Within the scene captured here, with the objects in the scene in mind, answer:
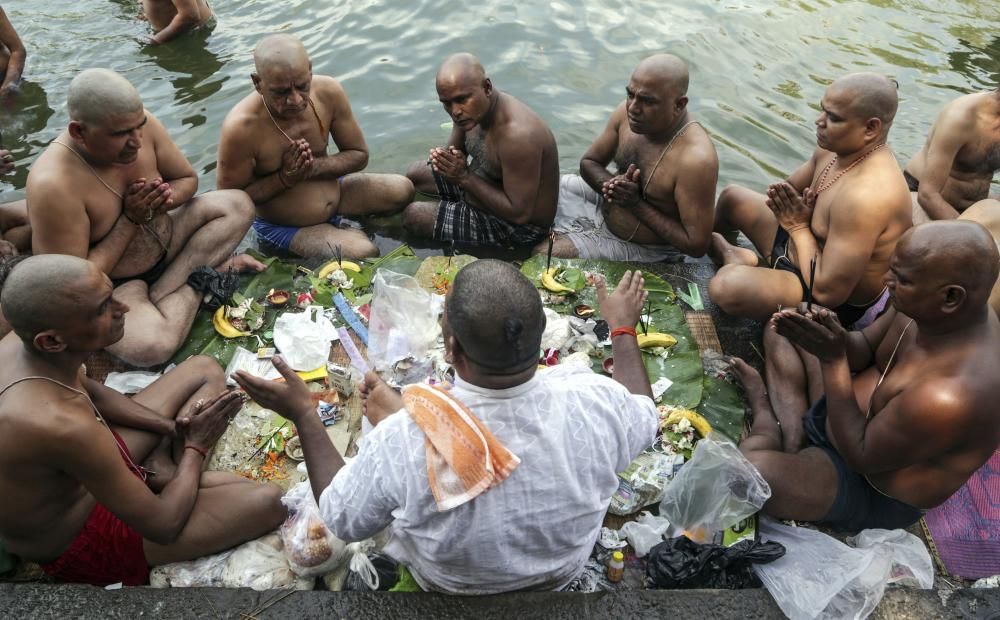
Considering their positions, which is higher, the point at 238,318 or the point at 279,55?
the point at 279,55

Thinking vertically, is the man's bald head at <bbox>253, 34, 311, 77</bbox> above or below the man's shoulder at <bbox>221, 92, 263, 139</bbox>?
above

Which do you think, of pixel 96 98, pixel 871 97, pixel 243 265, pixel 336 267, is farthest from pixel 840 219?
pixel 96 98

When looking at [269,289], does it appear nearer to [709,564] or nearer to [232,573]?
[232,573]

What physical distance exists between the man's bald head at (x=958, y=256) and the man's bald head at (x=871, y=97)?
1.41 metres

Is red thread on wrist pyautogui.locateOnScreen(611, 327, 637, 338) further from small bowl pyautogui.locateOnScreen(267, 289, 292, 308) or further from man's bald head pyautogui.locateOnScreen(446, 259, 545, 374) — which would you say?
small bowl pyautogui.locateOnScreen(267, 289, 292, 308)

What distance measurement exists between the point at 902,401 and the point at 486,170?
3.48m

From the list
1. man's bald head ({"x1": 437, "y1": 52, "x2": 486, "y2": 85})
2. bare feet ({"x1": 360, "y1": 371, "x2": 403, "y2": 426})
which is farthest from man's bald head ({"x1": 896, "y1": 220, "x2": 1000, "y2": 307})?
man's bald head ({"x1": 437, "y1": 52, "x2": 486, "y2": 85})

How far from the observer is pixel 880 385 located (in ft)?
11.1

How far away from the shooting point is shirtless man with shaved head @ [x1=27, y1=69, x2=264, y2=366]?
4.12 metres

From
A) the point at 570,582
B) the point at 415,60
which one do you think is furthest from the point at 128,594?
the point at 415,60

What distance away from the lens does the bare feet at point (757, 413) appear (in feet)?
12.6

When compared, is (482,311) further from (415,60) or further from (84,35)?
(84,35)

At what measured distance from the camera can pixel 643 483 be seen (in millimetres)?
3574

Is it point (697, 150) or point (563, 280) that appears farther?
point (563, 280)
